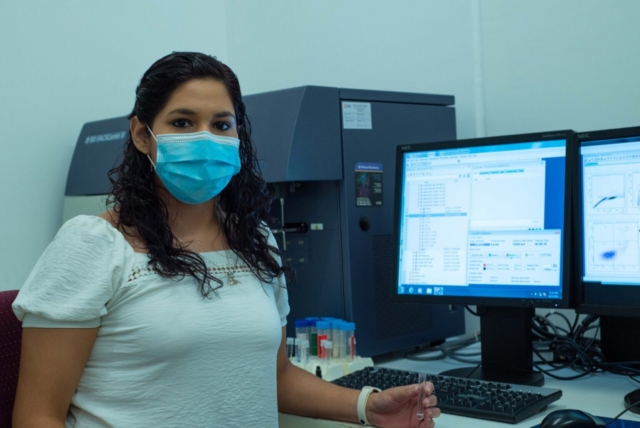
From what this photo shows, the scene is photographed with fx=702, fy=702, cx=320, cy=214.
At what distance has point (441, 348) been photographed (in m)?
1.82

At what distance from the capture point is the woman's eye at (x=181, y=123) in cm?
123

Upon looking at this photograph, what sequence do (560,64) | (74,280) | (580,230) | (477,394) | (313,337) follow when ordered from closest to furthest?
1. (74,280)
2. (477,394)
3. (580,230)
4. (313,337)
5. (560,64)

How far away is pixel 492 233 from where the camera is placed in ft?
4.96

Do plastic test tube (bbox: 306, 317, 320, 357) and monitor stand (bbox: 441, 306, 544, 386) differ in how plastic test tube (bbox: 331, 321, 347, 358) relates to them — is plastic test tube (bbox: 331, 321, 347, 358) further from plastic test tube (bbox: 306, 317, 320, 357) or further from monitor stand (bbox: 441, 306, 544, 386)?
monitor stand (bbox: 441, 306, 544, 386)

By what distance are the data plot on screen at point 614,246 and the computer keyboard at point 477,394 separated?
274mm

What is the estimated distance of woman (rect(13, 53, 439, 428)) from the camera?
3.46 feet

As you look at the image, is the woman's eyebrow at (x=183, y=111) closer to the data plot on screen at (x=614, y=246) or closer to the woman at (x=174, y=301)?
the woman at (x=174, y=301)

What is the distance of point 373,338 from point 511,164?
548 mm

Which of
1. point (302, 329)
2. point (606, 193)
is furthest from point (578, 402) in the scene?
point (302, 329)

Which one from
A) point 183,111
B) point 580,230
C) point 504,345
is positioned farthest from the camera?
point 504,345

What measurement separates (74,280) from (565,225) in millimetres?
949

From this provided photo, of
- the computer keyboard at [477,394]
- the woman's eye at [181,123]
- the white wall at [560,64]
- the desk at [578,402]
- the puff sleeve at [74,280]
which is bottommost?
the desk at [578,402]

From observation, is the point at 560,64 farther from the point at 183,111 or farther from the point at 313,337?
the point at 183,111

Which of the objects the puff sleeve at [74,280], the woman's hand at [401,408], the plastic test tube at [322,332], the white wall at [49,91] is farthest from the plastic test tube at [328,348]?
the white wall at [49,91]
